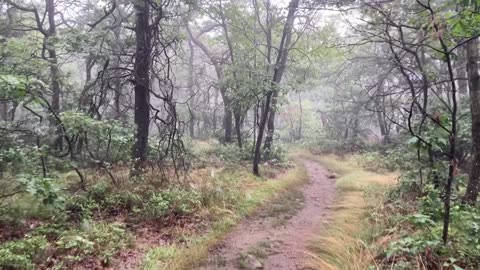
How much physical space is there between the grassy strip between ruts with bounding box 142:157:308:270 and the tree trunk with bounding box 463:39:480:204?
4.36 m

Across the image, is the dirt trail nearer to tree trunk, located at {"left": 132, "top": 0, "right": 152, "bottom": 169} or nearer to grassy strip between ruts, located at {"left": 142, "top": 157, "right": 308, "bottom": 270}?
grassy strip between ruts, located at {"left": 142, "top": 157, "right": 308, "bottom": 270}

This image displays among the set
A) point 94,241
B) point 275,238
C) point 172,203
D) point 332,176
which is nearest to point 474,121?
point 275,238

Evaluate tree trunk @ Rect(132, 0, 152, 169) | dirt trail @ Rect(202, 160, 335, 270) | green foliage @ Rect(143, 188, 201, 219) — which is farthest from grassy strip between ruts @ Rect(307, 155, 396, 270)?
tree trunk @ Rect(132, 0, 152, 169)

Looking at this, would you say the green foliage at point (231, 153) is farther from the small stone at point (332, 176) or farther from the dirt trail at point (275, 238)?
the dirt trail at point (275, 238)

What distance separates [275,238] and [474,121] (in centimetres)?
435

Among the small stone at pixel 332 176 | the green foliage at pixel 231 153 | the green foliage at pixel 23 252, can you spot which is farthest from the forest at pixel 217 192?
the small stone at pixel 332 176

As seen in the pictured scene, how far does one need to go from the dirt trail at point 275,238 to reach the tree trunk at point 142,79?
10.5 ft

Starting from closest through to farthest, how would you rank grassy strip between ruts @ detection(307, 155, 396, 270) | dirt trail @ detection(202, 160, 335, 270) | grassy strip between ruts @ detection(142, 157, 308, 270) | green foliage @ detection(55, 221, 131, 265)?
1. green foliage @ detection(55, 221, 131, 265)
2. grassy strip between ruts @ detection(307, 155, 396, 270)
3. grassy strip between ruts @ detection(142, 157, 308, 270)
4. dirt trail @ detection(202, 160, 335, 270)

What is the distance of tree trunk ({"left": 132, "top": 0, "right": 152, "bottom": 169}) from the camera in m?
8.04

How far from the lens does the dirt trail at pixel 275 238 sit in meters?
5.24

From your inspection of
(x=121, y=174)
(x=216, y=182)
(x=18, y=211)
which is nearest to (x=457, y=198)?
(x=216, y=182)

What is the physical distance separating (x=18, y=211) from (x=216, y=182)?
427 cm

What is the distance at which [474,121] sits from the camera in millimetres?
6395

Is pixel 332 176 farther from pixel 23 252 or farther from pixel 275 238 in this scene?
pixel 23 252
